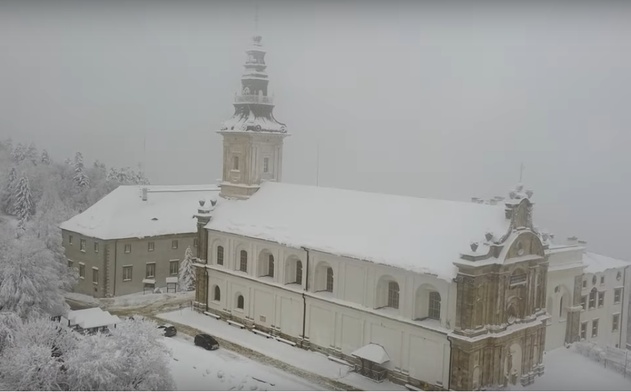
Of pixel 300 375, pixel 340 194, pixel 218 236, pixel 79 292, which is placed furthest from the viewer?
pixel 79 292

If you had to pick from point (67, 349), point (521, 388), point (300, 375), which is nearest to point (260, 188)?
point (300, 375)

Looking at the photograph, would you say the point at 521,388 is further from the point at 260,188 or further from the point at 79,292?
the point at 79,292

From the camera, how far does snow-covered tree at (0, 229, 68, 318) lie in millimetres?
12445

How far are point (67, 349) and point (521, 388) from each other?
7814 millimetres

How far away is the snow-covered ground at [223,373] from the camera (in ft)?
37.9

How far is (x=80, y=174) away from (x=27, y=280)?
10.2ft

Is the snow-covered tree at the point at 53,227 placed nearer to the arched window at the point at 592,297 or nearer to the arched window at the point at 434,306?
the arched window at the point at 434,306

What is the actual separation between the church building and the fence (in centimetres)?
108

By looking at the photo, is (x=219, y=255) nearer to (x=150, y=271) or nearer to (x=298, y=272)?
(x=298, y=272)

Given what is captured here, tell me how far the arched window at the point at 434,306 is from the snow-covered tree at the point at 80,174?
752 centimetres

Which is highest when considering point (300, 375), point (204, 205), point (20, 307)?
point (204, 205)

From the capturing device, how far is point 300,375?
40.3ft

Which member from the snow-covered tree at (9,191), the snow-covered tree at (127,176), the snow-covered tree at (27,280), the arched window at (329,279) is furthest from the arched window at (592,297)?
the snow-covered tree at (9,191)

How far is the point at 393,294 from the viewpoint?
12703 millimetres
